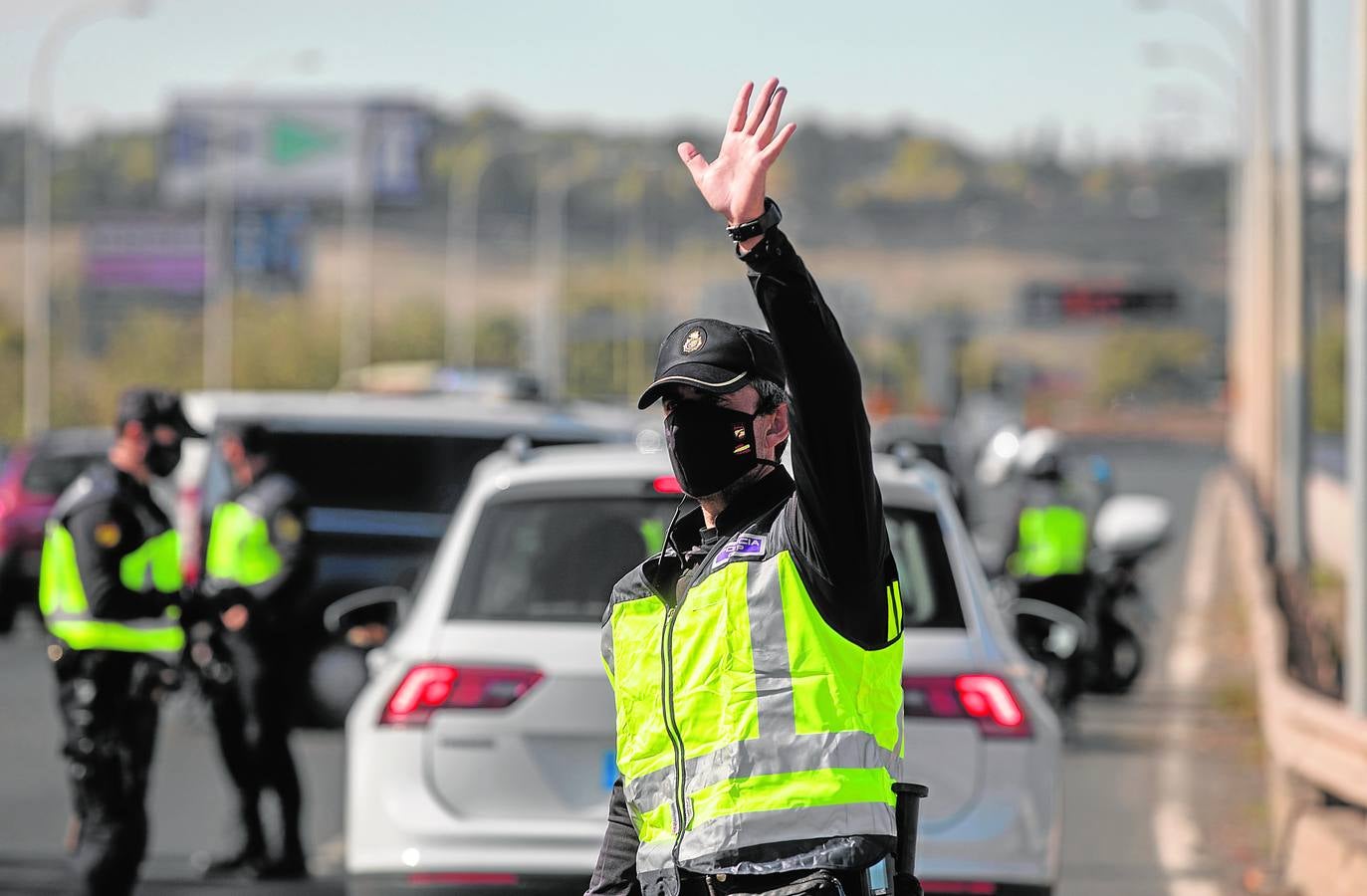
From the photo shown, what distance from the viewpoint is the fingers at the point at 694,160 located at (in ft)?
10.9

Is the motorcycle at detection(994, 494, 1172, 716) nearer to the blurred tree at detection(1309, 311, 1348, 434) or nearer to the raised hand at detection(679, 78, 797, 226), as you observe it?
the raised hand at detection(679, 78, 797, 226)

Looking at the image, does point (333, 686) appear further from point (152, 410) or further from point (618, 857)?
point (618, 857)

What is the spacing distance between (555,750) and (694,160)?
289cm

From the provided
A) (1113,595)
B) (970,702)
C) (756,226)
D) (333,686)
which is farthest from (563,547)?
(1113,595)

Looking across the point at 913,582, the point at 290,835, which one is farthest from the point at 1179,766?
the point at 913,582

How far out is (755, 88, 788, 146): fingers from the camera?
127 inches

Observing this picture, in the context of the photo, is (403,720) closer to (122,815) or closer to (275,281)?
(122,815)

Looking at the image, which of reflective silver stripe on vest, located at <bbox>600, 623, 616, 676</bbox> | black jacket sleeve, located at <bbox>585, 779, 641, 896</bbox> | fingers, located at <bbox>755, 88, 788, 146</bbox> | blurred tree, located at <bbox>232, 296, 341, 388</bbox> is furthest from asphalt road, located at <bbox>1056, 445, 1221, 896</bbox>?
blurred tree, located at <bbox>232, 296, 341, 388</bbox>

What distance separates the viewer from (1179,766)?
39.8ft

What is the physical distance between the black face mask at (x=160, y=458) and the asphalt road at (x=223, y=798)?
5.45 feet

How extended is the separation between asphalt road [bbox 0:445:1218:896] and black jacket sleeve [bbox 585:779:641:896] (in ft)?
16.8

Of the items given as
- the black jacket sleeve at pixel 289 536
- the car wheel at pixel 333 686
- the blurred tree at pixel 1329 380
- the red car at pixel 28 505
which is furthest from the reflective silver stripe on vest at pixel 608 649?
Answer: the blurred tree at pixel 1329 380

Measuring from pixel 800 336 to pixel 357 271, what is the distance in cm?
18855

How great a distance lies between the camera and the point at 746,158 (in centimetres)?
322
